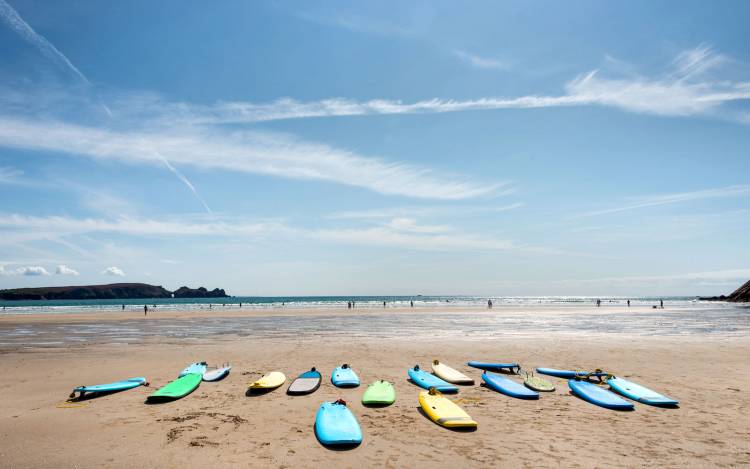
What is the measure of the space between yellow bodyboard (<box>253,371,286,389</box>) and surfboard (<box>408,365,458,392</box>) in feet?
10.9

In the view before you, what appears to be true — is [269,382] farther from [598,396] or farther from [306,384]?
[598,396]

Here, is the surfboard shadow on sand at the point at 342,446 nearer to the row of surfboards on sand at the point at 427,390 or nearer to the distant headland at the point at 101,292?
the row of surfboards on sand at the point at 427,390

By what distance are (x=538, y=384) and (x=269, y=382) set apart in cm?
646

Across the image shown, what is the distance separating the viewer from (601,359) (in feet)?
45.7

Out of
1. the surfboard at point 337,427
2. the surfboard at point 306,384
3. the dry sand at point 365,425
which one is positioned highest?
the surfboard at point 337,427

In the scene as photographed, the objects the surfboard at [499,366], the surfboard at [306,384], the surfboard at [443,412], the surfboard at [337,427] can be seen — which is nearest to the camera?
the surfboard at [337,427]

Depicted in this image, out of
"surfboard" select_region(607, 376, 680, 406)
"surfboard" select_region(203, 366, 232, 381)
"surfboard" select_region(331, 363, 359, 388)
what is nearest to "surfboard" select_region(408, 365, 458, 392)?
"surfboard" select_region(331, 363, 359, 388)

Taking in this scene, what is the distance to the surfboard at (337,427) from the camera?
241 inches

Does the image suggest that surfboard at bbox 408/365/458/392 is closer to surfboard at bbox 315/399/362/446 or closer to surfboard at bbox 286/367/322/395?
surfboard at bbox 286/367/322/395

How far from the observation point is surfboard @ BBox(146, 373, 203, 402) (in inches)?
336

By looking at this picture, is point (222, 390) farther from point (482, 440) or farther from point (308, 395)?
point (482, 440)

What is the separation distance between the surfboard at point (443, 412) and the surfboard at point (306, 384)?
2725 millimetres

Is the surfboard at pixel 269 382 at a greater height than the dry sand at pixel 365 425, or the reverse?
the surfboard at pixel 269 382

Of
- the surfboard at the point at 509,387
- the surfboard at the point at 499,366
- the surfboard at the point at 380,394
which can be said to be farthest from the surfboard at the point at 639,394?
the surfboard at the point at 380,394
